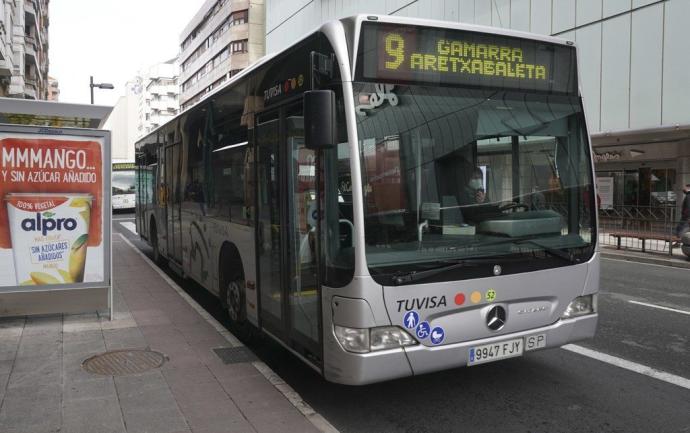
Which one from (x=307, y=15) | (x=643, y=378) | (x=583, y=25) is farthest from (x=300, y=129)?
(x=307, y=15)

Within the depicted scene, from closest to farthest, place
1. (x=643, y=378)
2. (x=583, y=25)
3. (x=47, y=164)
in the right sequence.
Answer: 1. (x=643, y=378)
2. (x=47, y=164)
3. (x=583, y=25)

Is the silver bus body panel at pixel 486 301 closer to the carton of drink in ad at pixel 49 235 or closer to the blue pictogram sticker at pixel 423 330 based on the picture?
the blue pictogram sticker at pixel 423 330

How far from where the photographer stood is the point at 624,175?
23.1 meters

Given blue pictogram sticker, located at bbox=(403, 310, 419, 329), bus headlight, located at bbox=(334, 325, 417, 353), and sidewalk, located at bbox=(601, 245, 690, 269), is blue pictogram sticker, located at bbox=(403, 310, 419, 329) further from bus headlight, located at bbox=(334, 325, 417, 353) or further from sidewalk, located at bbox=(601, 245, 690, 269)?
sidewalk, located at bbox=(601, 245, 690, 269)

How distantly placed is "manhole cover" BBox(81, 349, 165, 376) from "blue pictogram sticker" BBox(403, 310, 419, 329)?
251 centimetres

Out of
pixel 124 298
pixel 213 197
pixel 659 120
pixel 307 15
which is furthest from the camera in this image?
pixel 307 15

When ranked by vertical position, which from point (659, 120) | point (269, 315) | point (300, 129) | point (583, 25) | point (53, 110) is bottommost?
point (269, 315)

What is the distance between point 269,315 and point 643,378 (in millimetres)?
3363

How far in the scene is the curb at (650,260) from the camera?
13367mm

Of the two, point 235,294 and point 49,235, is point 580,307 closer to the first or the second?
point 235,294

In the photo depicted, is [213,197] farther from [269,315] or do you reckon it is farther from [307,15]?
[307,15]

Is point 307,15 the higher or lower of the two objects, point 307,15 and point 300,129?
the higher

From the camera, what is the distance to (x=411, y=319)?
402 cm

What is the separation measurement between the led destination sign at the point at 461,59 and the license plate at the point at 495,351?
1930mm
